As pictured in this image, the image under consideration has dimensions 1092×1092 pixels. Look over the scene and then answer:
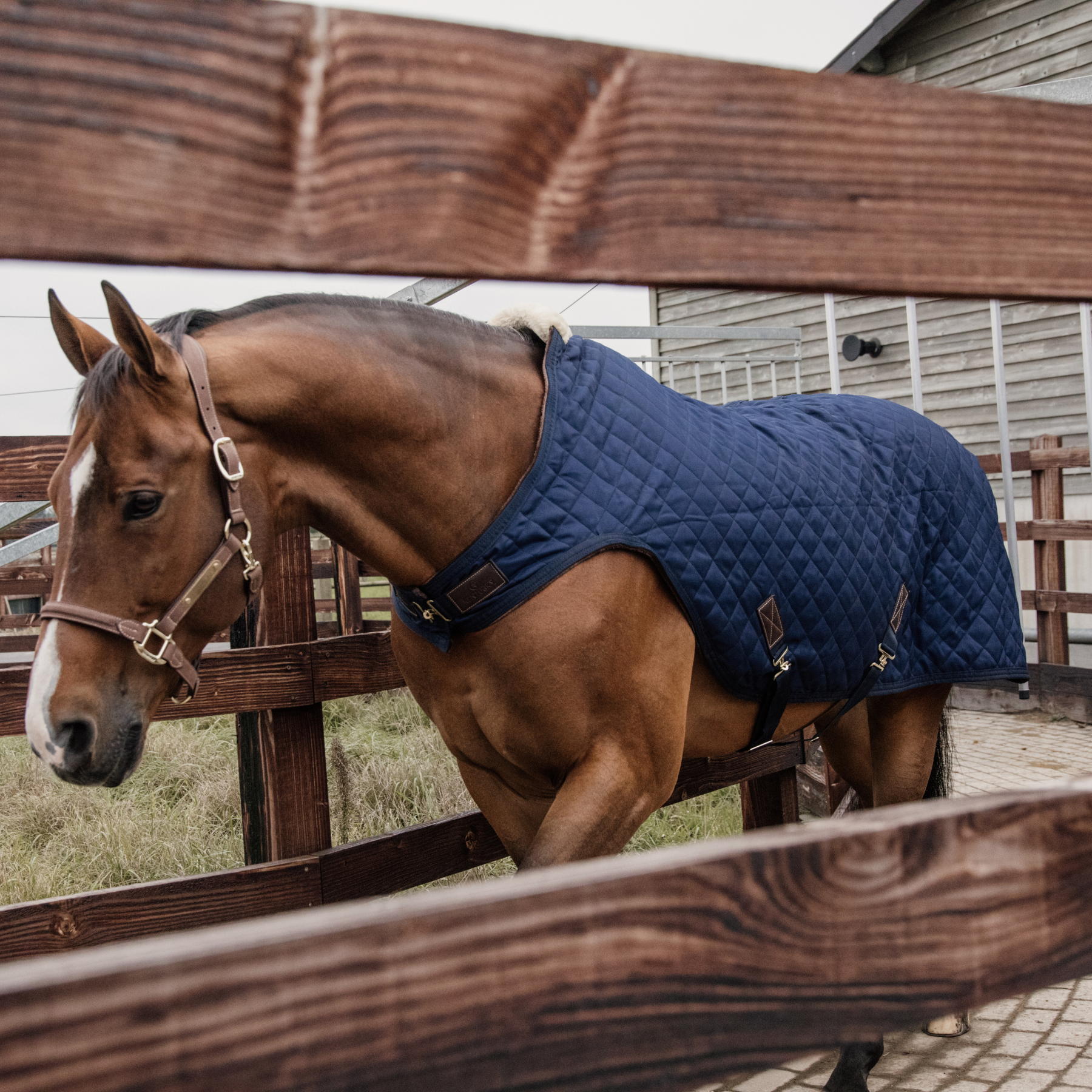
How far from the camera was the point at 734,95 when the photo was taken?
2.60 feet

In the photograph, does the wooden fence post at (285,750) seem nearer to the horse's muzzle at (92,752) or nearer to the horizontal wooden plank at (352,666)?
the horizontal wooden plank at (352,666)

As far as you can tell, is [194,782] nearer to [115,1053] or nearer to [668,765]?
[668,765]

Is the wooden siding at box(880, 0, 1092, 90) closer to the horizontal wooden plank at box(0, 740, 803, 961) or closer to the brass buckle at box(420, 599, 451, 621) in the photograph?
the horizontal wooden plank at box(0, 740, 803, 961)

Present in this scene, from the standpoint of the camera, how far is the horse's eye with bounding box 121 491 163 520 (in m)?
1.65

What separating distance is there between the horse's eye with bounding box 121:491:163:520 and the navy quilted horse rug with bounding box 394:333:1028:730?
0.54 meters

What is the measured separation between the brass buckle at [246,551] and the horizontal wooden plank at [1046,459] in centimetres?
545

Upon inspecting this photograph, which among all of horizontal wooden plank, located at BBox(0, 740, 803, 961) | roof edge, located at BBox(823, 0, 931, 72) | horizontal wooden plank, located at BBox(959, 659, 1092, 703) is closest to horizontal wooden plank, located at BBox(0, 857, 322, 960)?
horizontal wooden plank, located at BBox(0, 740, 803, 961)

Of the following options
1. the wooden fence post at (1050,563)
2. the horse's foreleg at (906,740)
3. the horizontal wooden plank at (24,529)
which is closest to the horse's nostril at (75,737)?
the horse's foreleg at (906,740)

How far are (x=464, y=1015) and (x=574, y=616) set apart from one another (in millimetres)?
1332

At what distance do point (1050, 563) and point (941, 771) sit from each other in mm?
4242

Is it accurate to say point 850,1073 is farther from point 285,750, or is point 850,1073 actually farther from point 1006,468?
point 1006,468

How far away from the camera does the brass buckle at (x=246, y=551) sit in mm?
1729

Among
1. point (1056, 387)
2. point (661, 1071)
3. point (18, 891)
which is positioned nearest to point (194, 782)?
point (18, 891)

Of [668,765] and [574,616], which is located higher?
[574,616]
